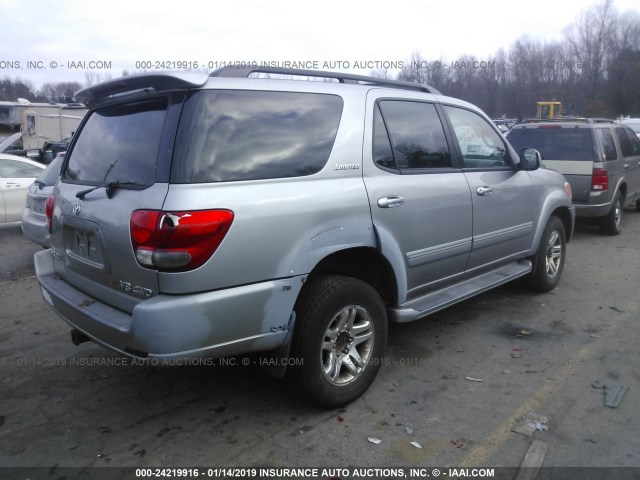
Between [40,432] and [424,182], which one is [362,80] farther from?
[40,432]

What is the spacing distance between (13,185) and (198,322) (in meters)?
7.48

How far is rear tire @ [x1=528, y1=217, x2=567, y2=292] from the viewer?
17.1 ft

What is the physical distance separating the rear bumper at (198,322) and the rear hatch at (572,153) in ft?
22.4

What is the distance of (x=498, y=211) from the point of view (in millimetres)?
4434

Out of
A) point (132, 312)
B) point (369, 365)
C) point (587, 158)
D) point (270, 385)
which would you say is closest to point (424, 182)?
point (369, 365)

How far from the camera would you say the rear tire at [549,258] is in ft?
17.1

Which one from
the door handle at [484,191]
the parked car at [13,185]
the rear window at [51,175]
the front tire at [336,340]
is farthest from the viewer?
the parked car at [13,185]

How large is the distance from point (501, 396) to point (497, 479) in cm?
86

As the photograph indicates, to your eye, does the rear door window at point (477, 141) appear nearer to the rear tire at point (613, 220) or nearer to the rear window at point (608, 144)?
the rear window at point (608, 144)

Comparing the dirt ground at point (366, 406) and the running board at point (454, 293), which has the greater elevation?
the running board at point (454, 293)

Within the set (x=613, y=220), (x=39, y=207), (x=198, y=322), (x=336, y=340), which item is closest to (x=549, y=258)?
(x=336, y=340)

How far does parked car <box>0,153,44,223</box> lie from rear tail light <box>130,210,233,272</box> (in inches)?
281

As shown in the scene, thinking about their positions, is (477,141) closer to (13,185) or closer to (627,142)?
(627,142)

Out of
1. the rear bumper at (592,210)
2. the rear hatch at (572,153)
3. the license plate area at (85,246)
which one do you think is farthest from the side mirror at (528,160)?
the rear bumper at (592,210)
